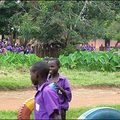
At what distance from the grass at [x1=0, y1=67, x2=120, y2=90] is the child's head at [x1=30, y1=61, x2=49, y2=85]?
338 inches

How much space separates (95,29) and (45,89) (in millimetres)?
21214

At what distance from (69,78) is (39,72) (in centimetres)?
1139

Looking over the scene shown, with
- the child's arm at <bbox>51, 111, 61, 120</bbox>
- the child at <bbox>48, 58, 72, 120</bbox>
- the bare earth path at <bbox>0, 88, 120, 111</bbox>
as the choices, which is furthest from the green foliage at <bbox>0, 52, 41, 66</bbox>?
the child's arm at <bbox>51, 111, 61, 120</bbox>

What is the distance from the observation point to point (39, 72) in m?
4.31

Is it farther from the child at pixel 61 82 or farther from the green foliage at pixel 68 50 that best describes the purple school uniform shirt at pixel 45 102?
the green foliage at pixel 68 50

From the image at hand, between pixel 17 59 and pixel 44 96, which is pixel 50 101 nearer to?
pixel 44 96

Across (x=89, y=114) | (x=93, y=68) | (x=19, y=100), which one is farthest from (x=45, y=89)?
(x=93, y=68)

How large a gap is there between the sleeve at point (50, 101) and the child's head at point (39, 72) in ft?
0.73

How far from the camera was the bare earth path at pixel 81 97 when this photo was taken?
10.6 meters

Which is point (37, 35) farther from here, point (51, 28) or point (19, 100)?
point (19, 100)

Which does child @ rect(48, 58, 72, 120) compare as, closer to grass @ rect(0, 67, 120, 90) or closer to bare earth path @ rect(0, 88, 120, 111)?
bare earth path @ rect(0, 88, 120, 111)

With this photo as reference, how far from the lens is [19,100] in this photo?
1108 centimetres

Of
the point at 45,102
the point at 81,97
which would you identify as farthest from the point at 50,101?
the point at 81,97

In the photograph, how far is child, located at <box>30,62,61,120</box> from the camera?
414cm
